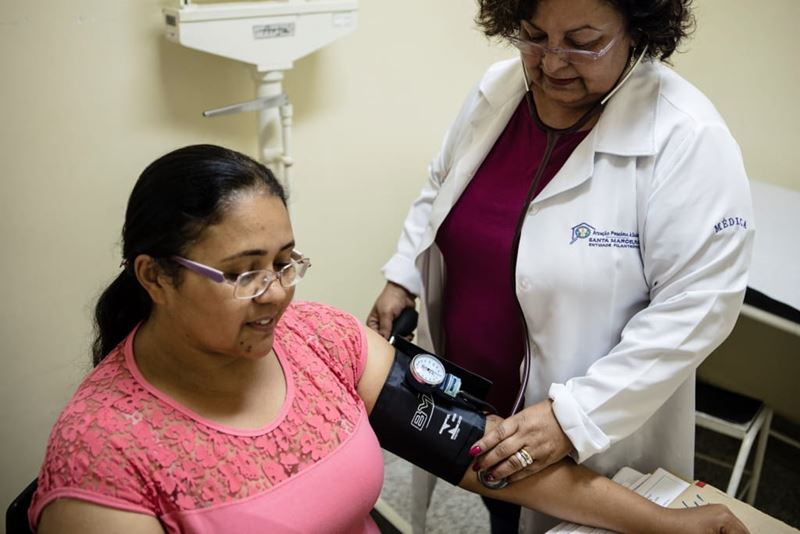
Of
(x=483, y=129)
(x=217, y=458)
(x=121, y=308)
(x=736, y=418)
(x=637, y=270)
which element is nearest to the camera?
(x=217, y=458)

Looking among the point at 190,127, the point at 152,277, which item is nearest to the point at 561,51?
the point at 152,277

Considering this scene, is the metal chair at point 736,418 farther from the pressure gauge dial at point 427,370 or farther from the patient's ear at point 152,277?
the patient's ear at point 152,277

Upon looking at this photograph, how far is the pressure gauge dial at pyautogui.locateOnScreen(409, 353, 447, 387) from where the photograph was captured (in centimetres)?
→ 131

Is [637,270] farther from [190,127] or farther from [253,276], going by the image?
[190,127]

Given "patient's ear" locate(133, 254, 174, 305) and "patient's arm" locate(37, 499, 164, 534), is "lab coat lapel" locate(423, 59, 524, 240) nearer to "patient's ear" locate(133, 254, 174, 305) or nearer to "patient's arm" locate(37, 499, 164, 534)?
"patient's ear" locate(133, 254, 174, 305)

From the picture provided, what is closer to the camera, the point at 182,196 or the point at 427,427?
the point at 182,196

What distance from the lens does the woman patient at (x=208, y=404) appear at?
100 cm

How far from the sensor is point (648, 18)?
1241 mm

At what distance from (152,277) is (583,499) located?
0.78 metres

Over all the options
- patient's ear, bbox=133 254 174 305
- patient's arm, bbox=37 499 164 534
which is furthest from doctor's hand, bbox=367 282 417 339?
patient's arm, bbox=37 499 164 534

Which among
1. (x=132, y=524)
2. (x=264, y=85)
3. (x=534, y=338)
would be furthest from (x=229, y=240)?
(x=264, y=85)

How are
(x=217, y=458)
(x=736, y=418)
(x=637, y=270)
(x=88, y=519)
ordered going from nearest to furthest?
(x=88, y=519)
(x=217, y=458)
(x=637, y=270)
(x=736, y=418)

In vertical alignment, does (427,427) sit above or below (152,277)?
below

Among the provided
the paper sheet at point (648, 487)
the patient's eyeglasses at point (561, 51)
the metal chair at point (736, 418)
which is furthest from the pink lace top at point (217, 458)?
the metal chair at point (736, 418)
